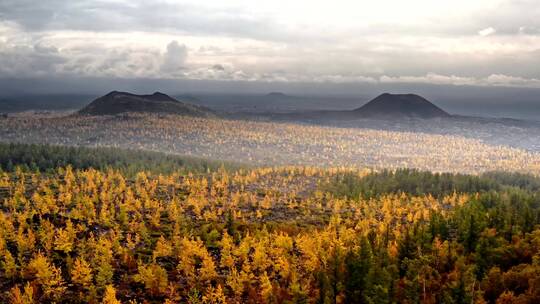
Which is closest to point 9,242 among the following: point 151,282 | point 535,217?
point 151,282

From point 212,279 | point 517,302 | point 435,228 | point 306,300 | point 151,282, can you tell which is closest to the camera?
point 517,302

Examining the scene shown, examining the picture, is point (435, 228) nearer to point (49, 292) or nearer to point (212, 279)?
point (212, 279)

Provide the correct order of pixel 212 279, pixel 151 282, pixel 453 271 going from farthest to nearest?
pixel 212 279, pixel 151 282, pixel 453 271

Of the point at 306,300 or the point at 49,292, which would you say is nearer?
the point at 306,300

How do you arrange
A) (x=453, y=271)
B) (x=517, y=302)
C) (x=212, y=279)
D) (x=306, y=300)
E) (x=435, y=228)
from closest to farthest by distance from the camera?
(x=517, y=302), (x=306, y=300), (x=453, y=271), (x=212, y=279), (x=435, y=228)

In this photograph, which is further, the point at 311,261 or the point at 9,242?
the point at 9,242

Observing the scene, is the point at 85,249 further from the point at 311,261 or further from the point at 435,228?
the point at 435,228

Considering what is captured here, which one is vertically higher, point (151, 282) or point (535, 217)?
point (535, 217)

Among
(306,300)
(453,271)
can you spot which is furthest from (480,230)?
(306,300)

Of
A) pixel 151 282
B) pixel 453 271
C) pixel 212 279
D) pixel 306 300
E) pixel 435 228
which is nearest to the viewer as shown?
pixel 306 300
